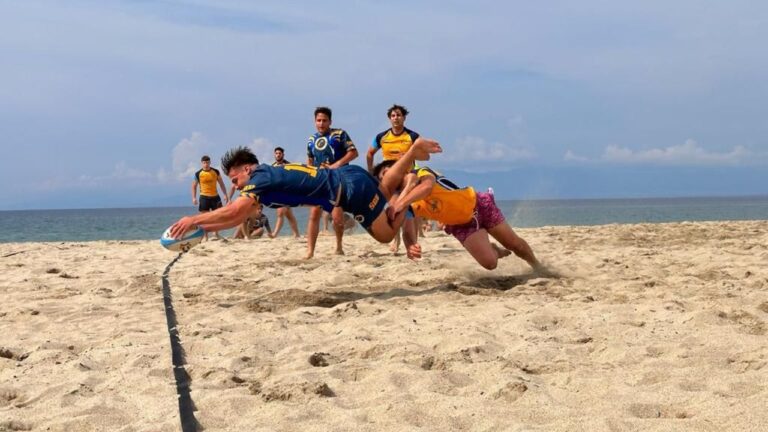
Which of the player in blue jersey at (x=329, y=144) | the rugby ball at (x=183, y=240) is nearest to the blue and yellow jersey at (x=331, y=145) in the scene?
the player in blue jersey at (x=329, y=144)

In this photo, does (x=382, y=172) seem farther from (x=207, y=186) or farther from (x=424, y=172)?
(x=207, y=186)

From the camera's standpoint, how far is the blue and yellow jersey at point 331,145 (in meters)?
8.55

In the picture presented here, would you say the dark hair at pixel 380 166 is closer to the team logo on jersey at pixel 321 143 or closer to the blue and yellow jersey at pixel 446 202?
the blue and yellow jersey at pixel 446 202

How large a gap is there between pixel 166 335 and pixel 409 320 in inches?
60.4

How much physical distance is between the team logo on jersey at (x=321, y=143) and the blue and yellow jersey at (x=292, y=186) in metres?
3.01

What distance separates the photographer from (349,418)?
2.73 metres

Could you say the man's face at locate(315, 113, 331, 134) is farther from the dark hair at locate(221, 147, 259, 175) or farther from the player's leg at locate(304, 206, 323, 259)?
the dark hair at locate(221, 147, 259, 175)

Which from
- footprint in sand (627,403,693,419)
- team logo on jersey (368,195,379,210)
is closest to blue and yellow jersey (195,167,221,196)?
team logo on jersey (368,195,379,210)

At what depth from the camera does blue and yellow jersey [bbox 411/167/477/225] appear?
5969 millimetres

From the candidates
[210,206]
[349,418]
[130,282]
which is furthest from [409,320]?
Answer: [210,206]

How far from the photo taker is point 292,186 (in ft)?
17.5

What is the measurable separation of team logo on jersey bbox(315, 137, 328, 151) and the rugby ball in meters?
3.70

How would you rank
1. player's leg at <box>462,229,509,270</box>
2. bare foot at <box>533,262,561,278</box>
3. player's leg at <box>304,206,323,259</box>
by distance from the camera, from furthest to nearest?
player's leg at <box>304,206,323,259</box> < bare foot at <box>533,262,561,278</box> < player's leg at <box>462,229,509,270</box>

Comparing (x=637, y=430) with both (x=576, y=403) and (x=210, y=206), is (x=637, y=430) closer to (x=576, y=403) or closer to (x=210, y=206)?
(x=576, y=403)
